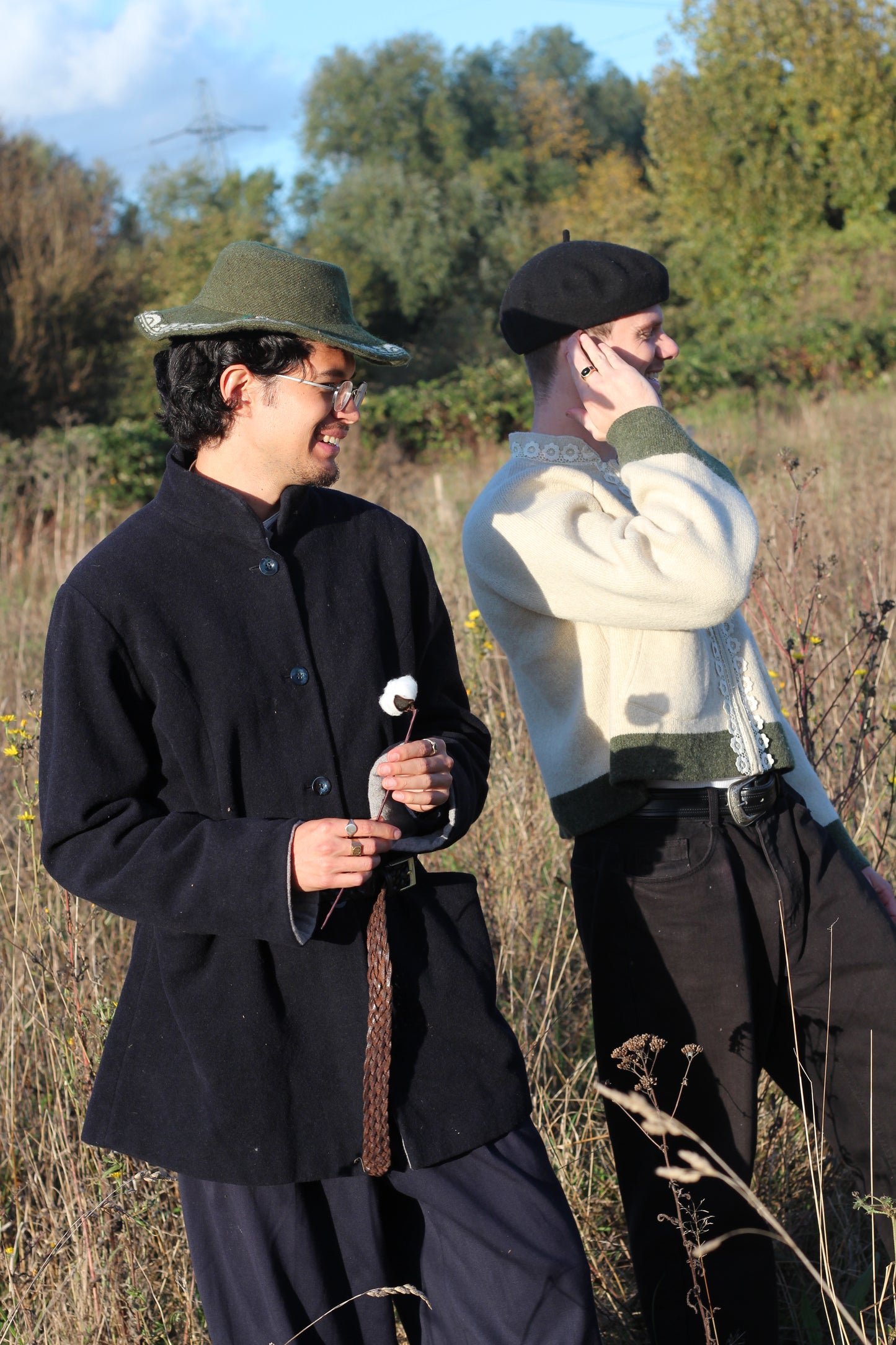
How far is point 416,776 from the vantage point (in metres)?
1.69

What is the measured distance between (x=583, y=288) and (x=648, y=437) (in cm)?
33

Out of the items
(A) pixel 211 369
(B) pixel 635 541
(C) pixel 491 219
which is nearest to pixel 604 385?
(B) pixel 635 541

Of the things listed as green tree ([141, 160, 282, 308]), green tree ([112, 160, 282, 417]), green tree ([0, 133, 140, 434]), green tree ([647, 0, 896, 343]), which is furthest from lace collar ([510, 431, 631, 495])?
green tree ([647, 0, 896, 343])

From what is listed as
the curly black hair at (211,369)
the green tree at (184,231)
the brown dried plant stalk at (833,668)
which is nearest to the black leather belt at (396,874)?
the curly black hair at (211,369)

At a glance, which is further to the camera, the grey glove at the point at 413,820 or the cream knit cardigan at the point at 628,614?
the cream knit cardigan at the point at 628,614

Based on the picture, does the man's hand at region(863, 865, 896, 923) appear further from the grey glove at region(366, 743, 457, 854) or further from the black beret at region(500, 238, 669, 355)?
the black beret at region(500, 238, 669, 355)

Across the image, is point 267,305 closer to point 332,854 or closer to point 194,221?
point 332,854

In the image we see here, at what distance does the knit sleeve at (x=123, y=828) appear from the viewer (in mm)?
1616

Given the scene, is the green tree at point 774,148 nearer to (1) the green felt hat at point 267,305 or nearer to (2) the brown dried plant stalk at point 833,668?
(2) the brown dried plant stalk at point 833,668

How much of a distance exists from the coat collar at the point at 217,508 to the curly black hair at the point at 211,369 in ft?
0.28

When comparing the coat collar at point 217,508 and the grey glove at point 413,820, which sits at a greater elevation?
the coat collar at point 217,508

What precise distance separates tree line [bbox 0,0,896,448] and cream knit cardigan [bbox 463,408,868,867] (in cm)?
1140

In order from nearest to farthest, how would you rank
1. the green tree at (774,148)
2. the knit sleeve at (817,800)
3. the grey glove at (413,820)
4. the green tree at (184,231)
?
the grey glove at (413,820)
the knit sleeve at (817,800)
the green tree at (184,231)
the green tree at (774,148)

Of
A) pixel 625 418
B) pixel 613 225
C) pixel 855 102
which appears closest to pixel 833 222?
pixel 855 102
